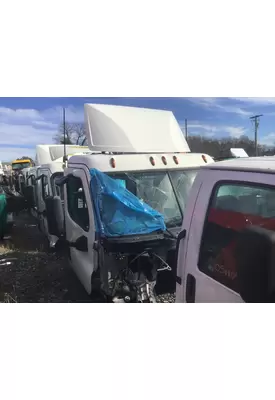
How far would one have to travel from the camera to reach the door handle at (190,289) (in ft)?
5.51

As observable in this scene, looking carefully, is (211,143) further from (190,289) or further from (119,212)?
(190,289)

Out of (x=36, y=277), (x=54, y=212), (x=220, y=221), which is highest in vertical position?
(x=220, y=221)

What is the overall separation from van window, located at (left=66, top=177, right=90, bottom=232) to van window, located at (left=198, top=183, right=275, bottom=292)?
156 cm

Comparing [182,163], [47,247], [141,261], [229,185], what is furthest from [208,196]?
[47,247]

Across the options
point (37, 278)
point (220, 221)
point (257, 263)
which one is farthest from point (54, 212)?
point (257, 263)

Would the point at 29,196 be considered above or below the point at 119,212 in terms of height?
below

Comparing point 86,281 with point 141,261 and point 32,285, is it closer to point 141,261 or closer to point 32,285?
point 141,261

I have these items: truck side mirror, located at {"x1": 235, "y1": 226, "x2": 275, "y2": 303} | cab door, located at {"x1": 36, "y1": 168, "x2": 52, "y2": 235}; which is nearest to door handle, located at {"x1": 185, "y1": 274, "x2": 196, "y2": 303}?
truck side mirror, located at {"x1": 235, "y1": 226, "x2": 275, "y2": 303}

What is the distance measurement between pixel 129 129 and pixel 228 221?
1.93 meters

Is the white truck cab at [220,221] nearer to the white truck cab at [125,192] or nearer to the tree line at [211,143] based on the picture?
the white truck cab at [125,192]

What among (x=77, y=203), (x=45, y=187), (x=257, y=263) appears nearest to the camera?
(x=257, y=263)

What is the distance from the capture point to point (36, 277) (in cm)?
408

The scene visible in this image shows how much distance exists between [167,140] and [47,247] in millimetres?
3365

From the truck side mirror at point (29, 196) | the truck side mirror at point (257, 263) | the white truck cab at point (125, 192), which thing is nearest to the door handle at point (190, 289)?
the truck side mirror at point (257, 263)
